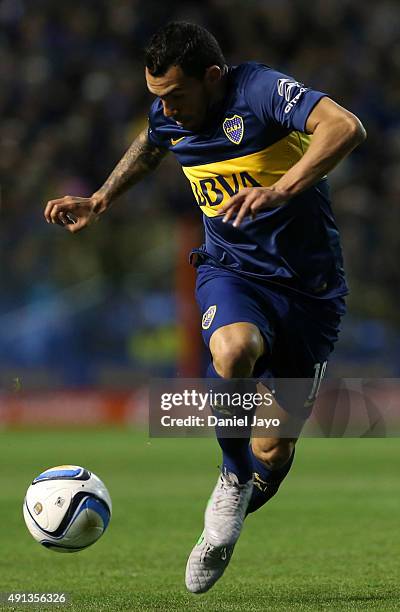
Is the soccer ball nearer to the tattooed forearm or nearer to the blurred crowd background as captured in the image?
the tattooed forearm

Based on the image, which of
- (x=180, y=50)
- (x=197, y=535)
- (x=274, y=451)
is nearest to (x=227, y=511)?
(x=274, y=451)

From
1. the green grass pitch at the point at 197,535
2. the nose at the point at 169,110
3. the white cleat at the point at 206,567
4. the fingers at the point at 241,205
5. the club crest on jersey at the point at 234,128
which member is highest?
the nose at the point at 169,110

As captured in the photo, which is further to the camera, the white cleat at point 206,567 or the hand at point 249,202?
the white cleat at point 206,567

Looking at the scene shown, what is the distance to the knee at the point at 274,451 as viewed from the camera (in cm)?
516

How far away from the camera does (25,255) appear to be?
1213 centimetres

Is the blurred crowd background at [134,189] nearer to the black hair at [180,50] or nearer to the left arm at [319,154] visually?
the black hair at [180,50]

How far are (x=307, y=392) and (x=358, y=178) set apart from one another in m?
Answer: 9.01

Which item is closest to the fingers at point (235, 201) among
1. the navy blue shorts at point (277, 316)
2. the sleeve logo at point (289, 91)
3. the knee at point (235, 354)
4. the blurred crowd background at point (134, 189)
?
the sleeve logo at point (289, 91)

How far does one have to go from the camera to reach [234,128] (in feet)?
15.6

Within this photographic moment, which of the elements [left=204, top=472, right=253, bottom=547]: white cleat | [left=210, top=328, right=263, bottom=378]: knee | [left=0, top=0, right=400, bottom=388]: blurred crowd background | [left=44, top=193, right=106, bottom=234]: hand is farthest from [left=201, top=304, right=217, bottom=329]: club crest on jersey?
[left=0, top=0, right=400, bottom=388]: blurred crowd background

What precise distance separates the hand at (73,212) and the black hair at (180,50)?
0.85 m

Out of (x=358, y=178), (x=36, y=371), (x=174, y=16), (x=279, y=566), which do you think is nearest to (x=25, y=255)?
(x=36, y=371)

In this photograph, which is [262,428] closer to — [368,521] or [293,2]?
[368,521]

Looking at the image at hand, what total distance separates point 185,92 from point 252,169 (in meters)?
0.44
